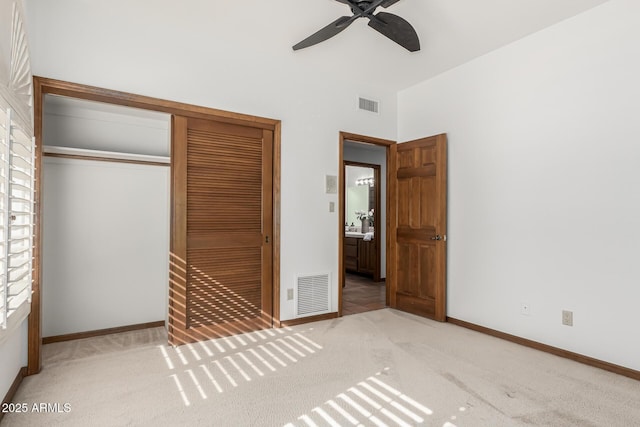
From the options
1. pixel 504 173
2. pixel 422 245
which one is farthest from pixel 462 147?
pixel 422 245

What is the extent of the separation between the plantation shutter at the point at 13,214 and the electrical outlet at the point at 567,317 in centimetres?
377

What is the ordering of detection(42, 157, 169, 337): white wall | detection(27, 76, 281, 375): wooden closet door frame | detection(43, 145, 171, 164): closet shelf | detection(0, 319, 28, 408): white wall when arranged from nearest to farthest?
detection(0, 319, 28, 408): white wall, detection(27, 76, 281, 375): wooden closet door frame, detection(43, 145, 171, 164): closet shelf, detection(42, 157, 169, 337): white wall

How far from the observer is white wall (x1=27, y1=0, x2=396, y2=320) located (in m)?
2.72

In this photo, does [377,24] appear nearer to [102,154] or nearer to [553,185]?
[553,185]

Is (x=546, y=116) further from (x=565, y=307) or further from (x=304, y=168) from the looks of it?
(x=304, y=168)

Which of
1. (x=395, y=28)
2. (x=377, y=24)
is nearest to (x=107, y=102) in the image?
(x=377, y=24)

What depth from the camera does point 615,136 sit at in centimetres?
267

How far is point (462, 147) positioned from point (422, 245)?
1.17 metres

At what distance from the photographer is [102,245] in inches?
137

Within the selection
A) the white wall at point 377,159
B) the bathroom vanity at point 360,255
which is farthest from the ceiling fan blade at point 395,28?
the bathroom vanity at point 360,255

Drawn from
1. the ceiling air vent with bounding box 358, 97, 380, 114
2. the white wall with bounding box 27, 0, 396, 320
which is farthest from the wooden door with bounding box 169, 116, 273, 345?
the ceiling air vent with bounding box 358, 97, 380, 114

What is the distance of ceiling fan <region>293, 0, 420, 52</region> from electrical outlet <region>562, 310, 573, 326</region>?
8.11ft

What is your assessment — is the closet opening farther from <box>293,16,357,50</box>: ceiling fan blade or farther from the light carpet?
<box>293,16,357,50</box>: ceiling fan blade

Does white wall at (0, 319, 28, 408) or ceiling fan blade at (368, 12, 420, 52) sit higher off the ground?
ceiling fan blade at (368, 12, 420, 52)
